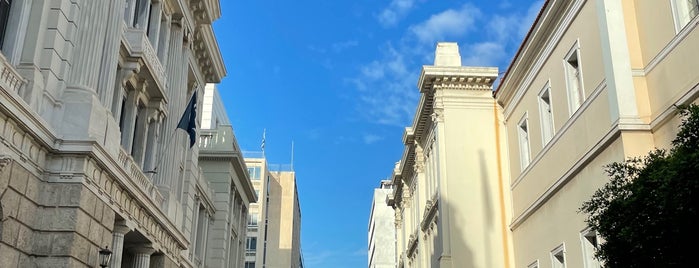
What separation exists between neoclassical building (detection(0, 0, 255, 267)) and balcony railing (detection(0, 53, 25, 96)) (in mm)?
28

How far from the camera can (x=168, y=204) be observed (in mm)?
21000

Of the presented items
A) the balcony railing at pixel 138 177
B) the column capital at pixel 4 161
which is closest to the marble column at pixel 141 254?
the balcony railing at pixel 138 177

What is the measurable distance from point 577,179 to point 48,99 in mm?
14079

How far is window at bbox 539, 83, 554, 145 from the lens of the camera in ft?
75.9

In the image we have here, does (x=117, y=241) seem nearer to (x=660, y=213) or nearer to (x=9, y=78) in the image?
(x=9, y=78)

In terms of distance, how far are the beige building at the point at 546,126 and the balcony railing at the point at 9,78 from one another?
11265mm

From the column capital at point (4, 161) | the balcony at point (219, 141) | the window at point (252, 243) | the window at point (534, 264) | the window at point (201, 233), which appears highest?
the window at point (252, 243)

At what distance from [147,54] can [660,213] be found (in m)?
14.3

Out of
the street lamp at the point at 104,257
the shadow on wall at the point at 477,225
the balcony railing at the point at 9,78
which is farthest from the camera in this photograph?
the shadow on wall at the point at 477,225

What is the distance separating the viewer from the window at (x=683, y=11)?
14746 millimetres

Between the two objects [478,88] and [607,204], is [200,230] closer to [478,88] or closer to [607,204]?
[478,88]

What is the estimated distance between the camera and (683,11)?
14961mm

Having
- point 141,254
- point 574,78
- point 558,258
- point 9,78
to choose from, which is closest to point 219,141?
point 141,254

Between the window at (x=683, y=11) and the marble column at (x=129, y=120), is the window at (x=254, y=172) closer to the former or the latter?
the marble column at (x=129, y=120)
